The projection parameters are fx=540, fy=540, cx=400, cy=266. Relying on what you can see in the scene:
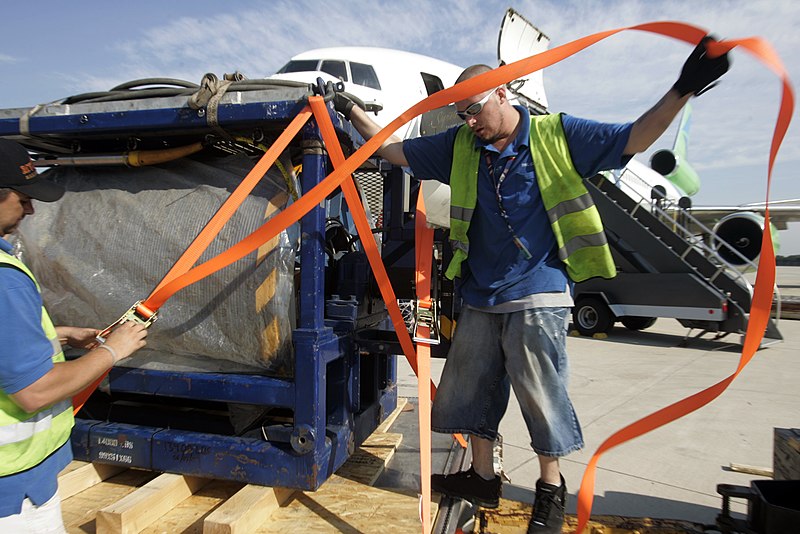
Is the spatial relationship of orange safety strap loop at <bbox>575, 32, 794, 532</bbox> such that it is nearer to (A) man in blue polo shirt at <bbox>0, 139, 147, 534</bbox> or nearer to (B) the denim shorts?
(B) the denim shorts

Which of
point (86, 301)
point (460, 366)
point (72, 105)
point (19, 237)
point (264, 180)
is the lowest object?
point (460, 366)

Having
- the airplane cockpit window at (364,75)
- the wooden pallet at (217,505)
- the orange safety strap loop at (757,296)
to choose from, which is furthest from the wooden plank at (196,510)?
the airplane cockpit window at (364,75)

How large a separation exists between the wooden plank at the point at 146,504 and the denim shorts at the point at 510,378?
103 cm

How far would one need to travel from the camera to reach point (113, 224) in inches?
92.2

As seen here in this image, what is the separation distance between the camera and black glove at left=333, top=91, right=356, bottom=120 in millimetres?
2359

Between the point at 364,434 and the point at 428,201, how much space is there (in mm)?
1769

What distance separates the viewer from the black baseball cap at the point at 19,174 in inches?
59.2

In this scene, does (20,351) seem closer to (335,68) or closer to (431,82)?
(335,68)

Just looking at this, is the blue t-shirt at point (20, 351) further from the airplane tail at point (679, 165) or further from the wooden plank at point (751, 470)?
the airplane tail at point (679, 165)

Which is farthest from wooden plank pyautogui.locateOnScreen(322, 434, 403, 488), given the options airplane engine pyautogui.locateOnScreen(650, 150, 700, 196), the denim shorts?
airplane engine pyautogui.locateOnScreen(650, 150, 700, 196)

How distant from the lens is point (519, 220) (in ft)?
7.16

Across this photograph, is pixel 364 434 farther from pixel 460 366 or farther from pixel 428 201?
pixel 428 201

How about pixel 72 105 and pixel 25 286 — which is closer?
pixel 25 286

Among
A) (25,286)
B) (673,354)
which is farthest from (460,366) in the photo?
(673,354)
